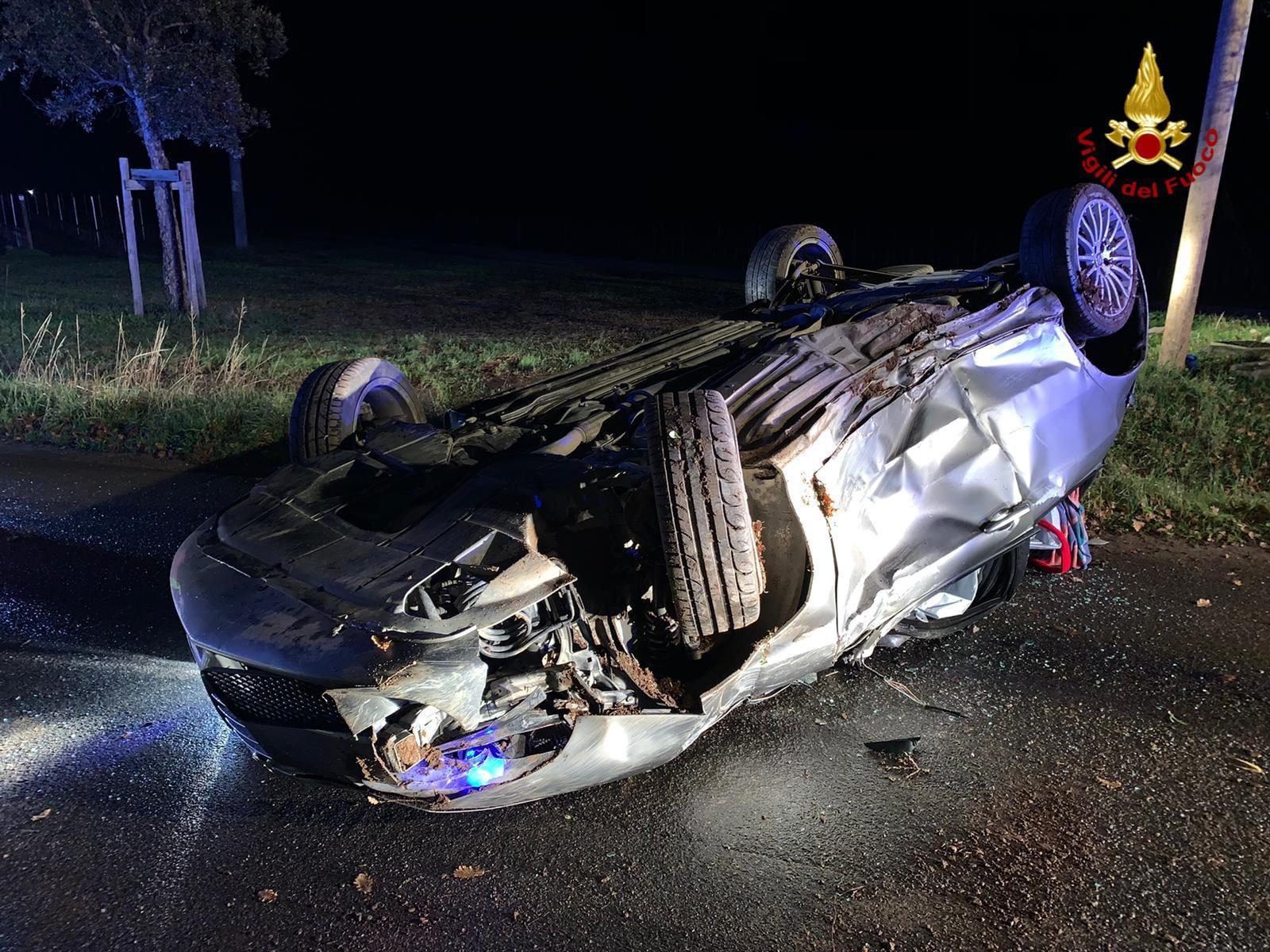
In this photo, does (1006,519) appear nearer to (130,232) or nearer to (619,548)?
(619,548)

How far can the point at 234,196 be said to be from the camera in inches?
899

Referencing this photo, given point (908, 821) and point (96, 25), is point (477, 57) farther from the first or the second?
point (908, 821)

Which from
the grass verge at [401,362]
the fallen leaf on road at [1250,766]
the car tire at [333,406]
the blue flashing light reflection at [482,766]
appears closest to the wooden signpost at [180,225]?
the grass verge at [401,362]

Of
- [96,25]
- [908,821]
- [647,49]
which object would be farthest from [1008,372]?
[647,49]

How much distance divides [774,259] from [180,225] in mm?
10106

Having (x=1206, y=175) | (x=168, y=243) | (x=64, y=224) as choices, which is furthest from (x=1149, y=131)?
(x=64, y=224)

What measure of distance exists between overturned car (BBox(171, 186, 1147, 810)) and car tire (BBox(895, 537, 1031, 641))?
0.01 metres

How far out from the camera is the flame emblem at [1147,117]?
29.4 feet

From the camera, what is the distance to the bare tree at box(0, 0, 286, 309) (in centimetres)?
1247

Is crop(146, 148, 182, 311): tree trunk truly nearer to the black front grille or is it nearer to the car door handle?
the black front grille

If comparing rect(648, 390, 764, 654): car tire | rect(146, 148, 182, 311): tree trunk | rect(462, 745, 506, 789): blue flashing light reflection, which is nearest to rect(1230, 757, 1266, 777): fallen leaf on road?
rect(648, 390, 764, 654): car tire

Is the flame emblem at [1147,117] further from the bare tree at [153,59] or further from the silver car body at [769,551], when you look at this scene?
the bare tree at [153,59]

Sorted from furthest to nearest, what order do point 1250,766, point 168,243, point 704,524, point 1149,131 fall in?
point 168,243, point 1149,131, point 1250,766, point 704,524

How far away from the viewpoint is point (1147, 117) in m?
9.34
